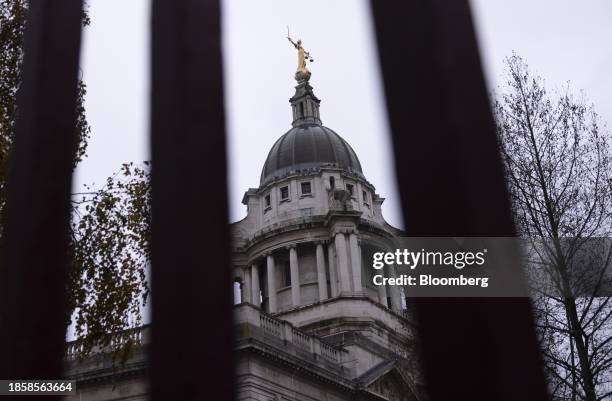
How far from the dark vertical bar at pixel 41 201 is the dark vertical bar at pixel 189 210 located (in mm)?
572

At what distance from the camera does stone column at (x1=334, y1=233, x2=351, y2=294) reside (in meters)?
47.6

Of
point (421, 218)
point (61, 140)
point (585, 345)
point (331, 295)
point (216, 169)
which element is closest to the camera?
point (421, 218)

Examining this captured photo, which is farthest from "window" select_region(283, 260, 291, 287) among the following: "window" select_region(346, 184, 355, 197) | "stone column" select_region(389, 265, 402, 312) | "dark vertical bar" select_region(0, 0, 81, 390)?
"dark vertical bar" select_region(0, 0, 81, 390)

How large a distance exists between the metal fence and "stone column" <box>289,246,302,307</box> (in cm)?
4696

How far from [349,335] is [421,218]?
39249 millimetres

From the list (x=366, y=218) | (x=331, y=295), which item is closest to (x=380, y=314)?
(x=331, y=295)

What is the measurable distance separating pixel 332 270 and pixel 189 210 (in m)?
47.3

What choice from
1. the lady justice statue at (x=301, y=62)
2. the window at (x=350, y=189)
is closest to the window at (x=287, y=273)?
the window at (x=350, y=189)

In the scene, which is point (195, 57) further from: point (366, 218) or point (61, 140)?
point (366, 218)

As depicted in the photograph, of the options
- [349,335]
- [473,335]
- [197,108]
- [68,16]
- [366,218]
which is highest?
[366,218]

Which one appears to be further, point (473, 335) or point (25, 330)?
point (25, 330)

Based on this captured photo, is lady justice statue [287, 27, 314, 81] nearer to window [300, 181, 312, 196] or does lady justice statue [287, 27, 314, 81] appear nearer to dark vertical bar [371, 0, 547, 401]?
window [300, 181, 312, 196]

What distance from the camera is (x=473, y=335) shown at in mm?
2000

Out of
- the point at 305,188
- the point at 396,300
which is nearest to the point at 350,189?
the point at 305,188
